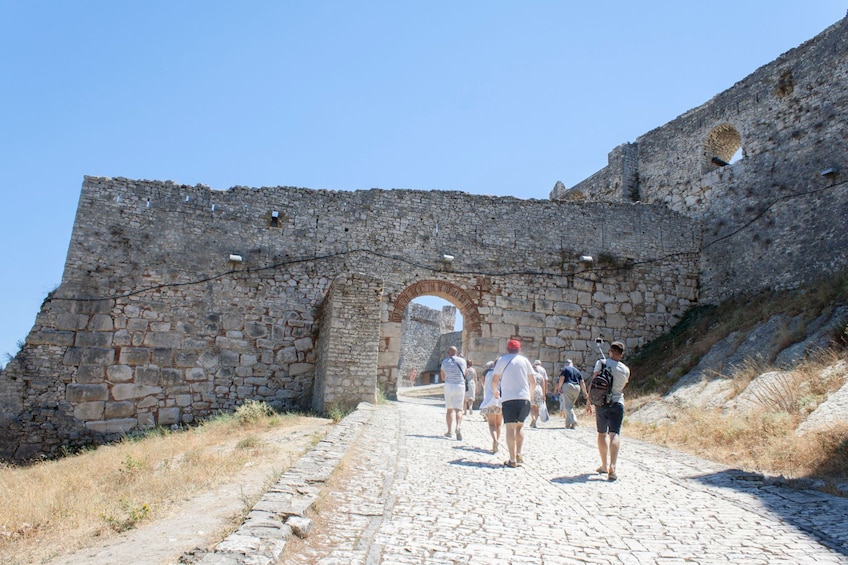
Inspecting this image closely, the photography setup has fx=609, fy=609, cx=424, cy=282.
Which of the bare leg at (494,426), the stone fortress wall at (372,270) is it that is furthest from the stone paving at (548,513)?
the stone fortress wall at (372,270)

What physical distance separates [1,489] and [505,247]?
12.6m

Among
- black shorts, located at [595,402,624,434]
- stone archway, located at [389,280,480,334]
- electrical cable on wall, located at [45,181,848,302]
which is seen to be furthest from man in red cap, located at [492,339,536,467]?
electrical cable on wall, located at [45,181,848,302]

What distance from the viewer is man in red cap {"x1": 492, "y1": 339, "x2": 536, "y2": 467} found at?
7730mm

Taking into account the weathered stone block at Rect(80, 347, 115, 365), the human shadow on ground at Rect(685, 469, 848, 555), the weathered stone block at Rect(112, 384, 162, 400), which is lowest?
the human shadow on ground at Rect(685, 469, 848, 555)

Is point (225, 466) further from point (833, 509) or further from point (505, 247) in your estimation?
point (505, 247)

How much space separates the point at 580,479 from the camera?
7086mm

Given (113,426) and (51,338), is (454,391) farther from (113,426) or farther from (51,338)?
(51,338)

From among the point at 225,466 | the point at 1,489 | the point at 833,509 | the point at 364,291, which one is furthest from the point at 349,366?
the point at 833,509

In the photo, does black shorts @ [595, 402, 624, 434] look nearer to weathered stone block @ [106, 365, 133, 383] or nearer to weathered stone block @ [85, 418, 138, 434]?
weathered stone block @ [85, 418, 138, 434]

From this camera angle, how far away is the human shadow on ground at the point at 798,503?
4.97 metres

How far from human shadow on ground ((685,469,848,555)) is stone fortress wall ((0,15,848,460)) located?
760cm

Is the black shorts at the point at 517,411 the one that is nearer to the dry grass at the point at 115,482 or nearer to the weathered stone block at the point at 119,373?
the dry grass at the point at 115,482

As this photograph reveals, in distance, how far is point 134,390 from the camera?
14266mm

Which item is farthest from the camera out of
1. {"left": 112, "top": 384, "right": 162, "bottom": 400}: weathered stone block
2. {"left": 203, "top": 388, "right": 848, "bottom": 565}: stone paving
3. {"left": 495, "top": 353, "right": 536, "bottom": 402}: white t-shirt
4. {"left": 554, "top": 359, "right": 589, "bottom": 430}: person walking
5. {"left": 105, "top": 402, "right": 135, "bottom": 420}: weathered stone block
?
{"left": 112, "top": 384, "right": 162, "bottom": 400}: weathered stone block
